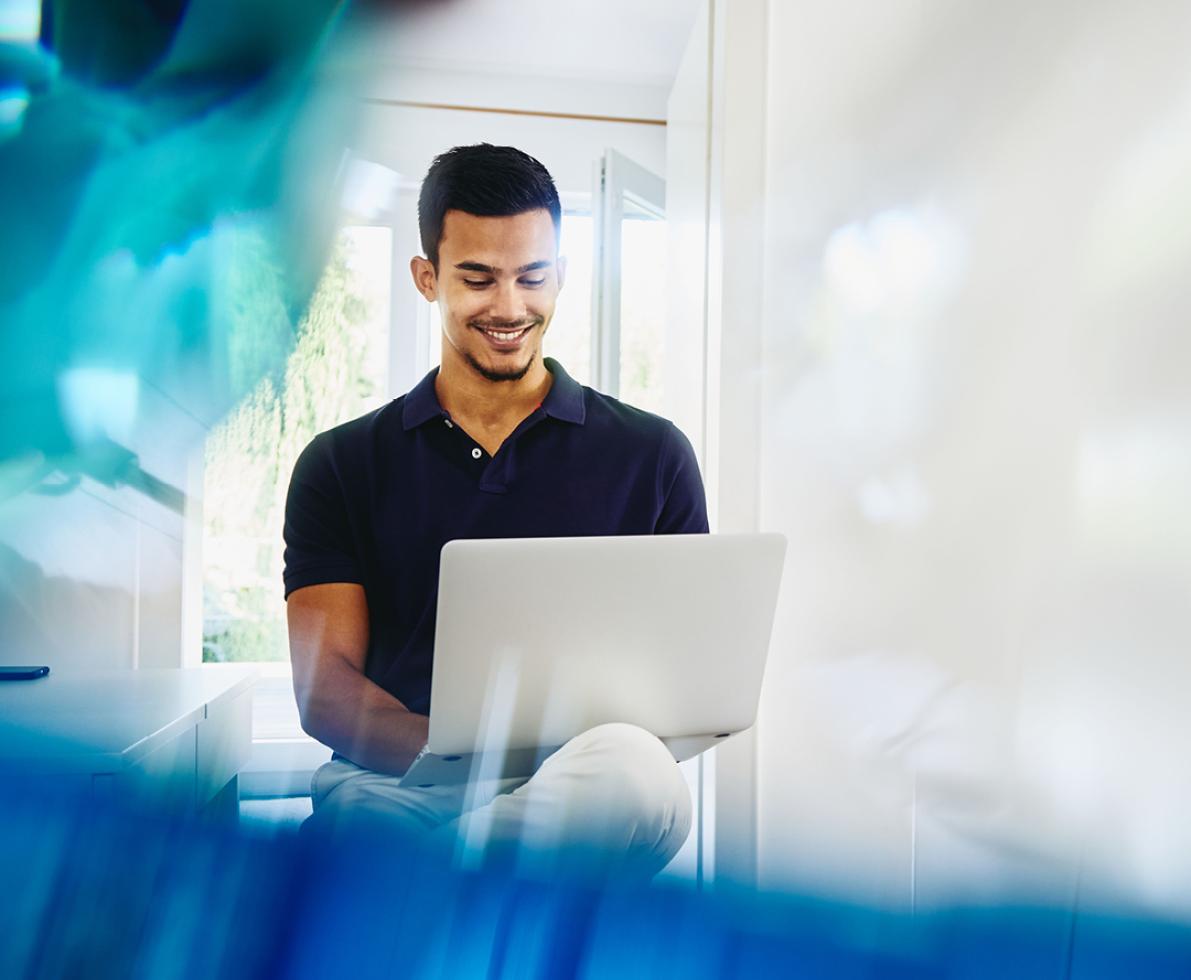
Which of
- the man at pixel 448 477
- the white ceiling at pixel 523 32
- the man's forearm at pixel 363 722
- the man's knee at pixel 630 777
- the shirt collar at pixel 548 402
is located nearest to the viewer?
the man's knee at pixel 630 777

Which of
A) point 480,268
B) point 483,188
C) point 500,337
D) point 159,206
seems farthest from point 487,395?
point 159,206

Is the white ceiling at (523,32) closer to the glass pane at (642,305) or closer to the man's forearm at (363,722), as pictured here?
the glass pane at (642,305)

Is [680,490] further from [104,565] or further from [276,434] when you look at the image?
[104,565]

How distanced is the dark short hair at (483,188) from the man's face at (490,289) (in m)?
0.02

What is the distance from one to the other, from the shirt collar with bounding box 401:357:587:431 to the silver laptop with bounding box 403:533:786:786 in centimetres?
57

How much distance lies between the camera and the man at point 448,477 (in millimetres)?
1250

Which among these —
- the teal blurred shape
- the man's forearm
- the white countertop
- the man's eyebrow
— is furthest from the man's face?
the white countertop

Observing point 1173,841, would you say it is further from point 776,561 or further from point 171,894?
point 171,894

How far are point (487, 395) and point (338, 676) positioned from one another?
0.47 meters

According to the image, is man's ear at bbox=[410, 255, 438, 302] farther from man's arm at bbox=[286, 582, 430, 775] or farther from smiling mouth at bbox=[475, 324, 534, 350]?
man's arm at bbox=[286, 582, 430, 775]

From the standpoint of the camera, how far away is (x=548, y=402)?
4.64 ft

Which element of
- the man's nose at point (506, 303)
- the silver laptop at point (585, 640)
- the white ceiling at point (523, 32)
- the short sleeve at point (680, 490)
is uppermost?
the white ceiling at point (523, 32)

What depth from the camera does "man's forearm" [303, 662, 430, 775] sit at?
3.75 ft

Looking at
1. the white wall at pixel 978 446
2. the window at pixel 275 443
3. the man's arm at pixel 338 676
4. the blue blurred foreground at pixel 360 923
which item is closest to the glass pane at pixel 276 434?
the window at pixel 275 443
